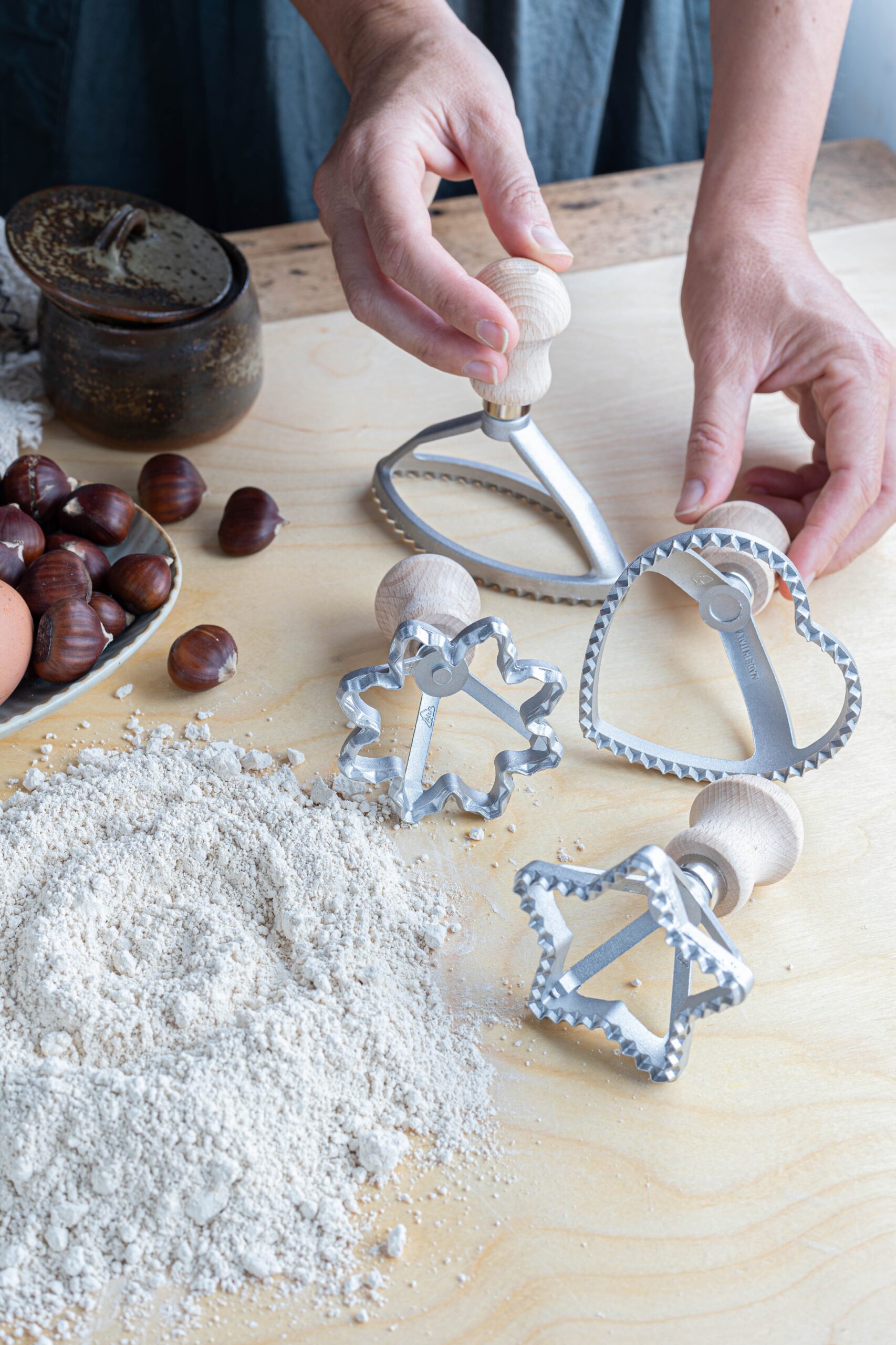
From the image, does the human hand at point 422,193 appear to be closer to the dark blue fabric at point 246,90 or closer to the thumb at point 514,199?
the thumb at point 514,199

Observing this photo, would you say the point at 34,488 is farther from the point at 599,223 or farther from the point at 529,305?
the point at 599,223

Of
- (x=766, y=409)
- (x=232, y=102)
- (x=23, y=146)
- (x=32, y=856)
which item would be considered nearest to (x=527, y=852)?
(x=32, y=856)

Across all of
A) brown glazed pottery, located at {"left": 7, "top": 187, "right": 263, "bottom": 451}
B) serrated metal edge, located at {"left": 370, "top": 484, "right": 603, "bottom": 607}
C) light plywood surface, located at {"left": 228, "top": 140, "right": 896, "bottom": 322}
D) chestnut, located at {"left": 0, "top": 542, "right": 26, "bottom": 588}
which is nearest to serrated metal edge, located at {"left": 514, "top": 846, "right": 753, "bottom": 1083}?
serrated metal edge, located at {"left": 370, "top": 484, "right": 603, "bottom": 607}

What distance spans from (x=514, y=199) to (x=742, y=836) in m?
0.52

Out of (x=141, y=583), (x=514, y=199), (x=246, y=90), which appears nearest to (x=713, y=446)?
(x=514, y=199)

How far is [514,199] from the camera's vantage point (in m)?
0.85

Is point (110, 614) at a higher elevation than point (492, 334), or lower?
lower

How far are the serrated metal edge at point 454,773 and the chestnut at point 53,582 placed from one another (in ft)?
0.73

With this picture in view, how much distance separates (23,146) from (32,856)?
113cm

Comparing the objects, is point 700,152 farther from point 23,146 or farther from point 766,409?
point 23,146

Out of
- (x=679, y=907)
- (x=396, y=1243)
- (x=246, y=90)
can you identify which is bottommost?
(x=396, y=1243)

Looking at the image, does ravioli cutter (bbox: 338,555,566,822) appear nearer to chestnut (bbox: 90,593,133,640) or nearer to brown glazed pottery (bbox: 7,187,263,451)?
chestnut (bbox: 90,593,133,640)

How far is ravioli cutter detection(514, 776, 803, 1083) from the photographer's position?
1.82ft

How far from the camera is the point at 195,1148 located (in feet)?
1.77
